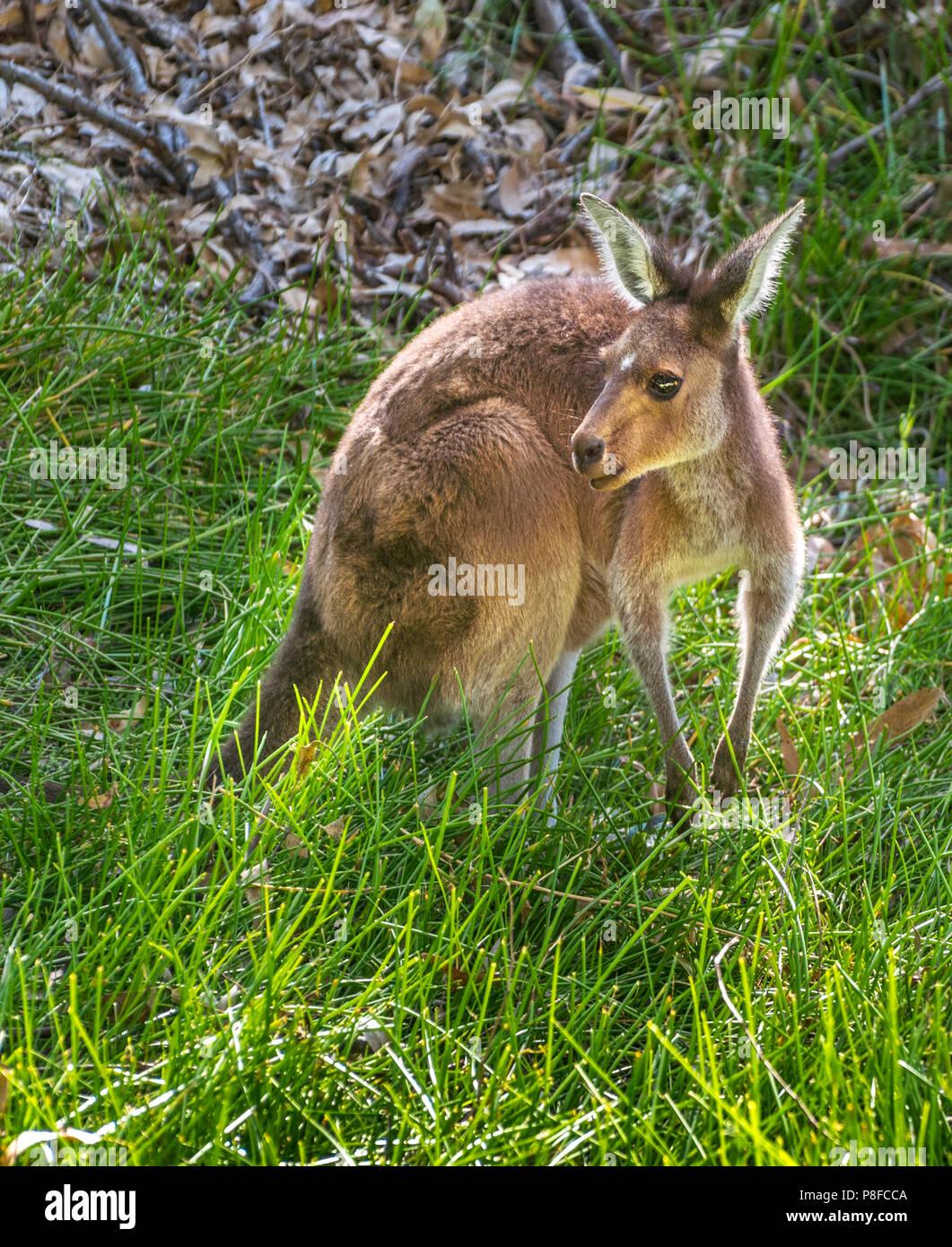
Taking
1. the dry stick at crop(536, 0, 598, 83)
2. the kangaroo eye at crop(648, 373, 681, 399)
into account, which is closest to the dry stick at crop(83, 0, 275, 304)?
the dry stick at crop(536, 0, 598, 83)

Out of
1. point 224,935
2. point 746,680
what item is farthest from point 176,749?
point 746,680

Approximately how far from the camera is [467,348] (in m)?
3.38

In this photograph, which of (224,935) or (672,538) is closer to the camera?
(224,935)

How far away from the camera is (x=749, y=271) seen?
2.94m

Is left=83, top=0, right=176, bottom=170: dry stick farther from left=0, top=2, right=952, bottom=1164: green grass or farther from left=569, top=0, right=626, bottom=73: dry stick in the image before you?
left=569, top=0, right=626, bottom=73: dry stick

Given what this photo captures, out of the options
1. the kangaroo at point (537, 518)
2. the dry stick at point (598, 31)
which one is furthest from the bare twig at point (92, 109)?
the kangaroo at point (537, 518)

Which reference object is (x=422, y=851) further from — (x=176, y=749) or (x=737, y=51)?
(x=737, y=51)

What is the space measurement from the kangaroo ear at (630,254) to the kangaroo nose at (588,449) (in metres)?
0.48

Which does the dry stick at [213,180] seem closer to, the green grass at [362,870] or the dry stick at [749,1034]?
the green grass at [362,870]

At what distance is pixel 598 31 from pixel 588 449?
4178 mm

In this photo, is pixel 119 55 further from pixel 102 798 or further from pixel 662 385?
pixel 102 798

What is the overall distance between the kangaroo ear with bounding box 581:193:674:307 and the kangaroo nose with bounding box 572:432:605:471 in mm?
479

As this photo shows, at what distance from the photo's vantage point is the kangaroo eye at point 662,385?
3.00m

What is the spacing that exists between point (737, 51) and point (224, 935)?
497 centimetres
